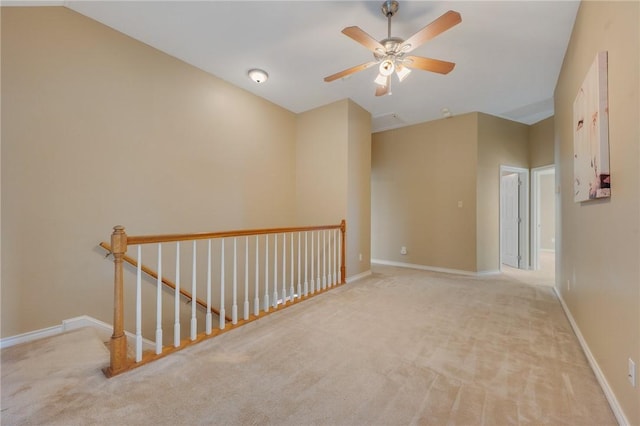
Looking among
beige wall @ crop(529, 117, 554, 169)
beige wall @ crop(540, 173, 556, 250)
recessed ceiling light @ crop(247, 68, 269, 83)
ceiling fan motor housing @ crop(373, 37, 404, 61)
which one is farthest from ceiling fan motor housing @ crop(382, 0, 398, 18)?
beige wall @ crop(540, 173, 556, 250)

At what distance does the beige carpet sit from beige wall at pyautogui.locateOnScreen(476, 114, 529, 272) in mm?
2146

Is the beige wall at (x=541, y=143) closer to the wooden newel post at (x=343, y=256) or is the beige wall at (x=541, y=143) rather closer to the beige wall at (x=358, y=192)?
the beige wall at (x=358, y=192)

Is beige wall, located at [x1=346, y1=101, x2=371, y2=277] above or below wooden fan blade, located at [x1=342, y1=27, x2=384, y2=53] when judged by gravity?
below

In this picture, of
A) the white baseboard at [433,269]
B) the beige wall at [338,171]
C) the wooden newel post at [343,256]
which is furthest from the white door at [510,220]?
the wooden newel post at [343,256]

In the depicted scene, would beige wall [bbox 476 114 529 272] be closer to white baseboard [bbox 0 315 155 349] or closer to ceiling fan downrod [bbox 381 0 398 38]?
ceiling fan downrod [bbox 381 0 398 38]

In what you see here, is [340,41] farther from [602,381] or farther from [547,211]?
[547,211]

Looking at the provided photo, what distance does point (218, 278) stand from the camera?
11.0ft

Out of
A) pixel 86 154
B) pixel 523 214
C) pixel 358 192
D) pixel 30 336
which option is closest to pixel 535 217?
pixel 523 214

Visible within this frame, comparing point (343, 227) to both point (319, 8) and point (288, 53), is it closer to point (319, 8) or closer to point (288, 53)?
point (288, 53)

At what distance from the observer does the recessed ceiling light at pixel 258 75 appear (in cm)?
317

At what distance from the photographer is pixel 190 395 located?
147 centimetres

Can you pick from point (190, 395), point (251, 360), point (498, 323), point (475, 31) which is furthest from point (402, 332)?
point (475, 31)

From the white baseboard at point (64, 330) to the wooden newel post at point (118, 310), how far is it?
95cm

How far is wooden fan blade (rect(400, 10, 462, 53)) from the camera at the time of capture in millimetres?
1707
